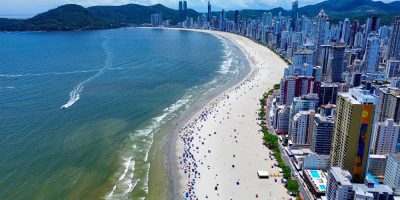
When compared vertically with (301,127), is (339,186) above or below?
below

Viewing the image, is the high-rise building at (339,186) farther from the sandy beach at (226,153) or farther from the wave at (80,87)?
the wave at (80,87)

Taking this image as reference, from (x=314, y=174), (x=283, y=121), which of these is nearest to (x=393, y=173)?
(x=314, y=174)

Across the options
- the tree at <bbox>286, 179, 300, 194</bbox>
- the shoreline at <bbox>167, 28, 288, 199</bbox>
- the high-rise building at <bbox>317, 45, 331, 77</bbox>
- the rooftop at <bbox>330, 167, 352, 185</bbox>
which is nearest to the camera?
the rooftop at <bbox>330, 167, 352, 185</bbox>

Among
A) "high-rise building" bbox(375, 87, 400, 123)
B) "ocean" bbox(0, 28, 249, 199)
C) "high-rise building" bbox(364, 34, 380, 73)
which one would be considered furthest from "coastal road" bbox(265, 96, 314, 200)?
"high-rise building" bbox(364, 34, 380, 73)

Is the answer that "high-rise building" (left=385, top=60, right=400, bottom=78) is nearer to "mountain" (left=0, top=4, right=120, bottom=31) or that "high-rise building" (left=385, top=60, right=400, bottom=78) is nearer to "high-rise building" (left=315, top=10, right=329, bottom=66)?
"high-rise building" (left=315, top=10, right=329, bottom=66)

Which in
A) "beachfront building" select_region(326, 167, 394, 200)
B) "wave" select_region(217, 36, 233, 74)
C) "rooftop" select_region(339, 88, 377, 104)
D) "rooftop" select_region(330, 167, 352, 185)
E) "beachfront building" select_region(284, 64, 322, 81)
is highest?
"rooftop" select_region(339, 88, 377, 104)

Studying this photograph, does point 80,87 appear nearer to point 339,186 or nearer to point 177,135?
point 177,135
